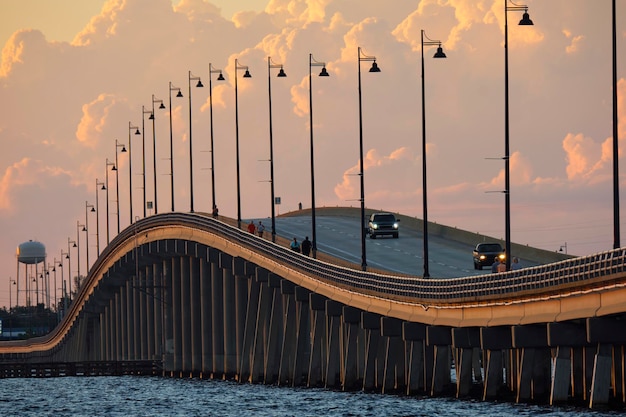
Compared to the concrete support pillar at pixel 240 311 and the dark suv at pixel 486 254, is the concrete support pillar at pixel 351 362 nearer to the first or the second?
the dark suv at pixel 486 254

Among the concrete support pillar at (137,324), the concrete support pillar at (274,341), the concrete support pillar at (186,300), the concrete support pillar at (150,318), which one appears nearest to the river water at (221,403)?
the concrete support pillar at (274,341)

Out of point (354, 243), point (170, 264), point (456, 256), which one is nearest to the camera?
point (456, 256)

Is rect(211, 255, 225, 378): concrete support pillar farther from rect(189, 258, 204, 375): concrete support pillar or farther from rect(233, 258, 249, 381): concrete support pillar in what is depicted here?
rect(233, 258, 249, 381): concrete support pillar

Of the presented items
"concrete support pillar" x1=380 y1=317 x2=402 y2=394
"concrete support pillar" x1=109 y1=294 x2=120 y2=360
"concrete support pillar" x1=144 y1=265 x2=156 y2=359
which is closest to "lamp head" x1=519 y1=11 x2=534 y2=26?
"concrete support pillar" x1=380 y1=317 x2=402 y2=394

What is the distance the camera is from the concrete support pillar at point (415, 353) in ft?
287

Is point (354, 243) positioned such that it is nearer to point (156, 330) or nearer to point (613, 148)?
point (156, 330)

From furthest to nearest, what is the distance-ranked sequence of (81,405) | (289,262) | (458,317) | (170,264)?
(170,264) → (289,262) → (81,405) → (458,317)

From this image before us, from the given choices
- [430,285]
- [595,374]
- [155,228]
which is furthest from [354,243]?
[595,374]

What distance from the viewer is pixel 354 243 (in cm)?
14688

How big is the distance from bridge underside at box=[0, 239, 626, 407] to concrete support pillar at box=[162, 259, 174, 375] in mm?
83

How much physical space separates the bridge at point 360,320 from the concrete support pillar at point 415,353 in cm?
7

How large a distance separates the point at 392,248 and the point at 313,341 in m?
32.1

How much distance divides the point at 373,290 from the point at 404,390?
672cm

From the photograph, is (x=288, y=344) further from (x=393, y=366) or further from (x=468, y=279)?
(x=468, y=279)
